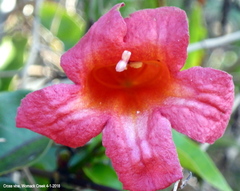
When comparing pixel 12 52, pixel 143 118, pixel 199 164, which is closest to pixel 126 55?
pixel 143 118

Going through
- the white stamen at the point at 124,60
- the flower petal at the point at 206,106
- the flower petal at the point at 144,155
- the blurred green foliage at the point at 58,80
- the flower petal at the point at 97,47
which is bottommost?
the blurred green foliage at the point at 58,80

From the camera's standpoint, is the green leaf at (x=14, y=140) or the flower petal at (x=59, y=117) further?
the green leaf at (x=14, y=140)

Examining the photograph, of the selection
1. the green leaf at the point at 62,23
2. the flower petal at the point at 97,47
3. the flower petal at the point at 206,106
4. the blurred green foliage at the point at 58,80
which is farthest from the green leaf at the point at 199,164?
the green leaf at the point at 62,23

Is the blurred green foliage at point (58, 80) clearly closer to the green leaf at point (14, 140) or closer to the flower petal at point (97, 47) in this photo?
the green leaf at point (14, 140)

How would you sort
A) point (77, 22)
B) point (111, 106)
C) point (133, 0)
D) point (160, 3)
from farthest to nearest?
point (77, 22) → point (133, 0) → point (160, 3) → point (111, 106)

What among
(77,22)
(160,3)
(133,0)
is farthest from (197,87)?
(77,22)

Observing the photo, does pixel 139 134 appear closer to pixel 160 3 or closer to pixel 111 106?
pixel 111 106

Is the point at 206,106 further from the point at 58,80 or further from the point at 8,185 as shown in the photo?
the point at 58,80

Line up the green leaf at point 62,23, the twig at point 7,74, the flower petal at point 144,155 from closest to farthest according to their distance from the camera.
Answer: the flower petal at point 144,155
the twig at point 7,74
the green leaf at point 62,23
